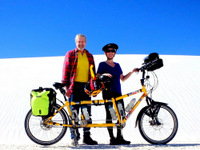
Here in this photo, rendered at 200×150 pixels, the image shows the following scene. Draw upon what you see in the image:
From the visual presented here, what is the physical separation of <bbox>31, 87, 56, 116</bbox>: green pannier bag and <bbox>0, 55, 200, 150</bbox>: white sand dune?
23.2 inches

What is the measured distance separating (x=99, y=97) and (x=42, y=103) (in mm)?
5963

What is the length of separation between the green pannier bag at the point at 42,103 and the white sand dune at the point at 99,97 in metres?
0.59

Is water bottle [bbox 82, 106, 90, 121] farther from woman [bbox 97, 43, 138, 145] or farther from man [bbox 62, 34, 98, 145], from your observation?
woman [bbox 97, 43, 138, 145]

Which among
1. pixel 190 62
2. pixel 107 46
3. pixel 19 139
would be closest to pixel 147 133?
pixel 107 46

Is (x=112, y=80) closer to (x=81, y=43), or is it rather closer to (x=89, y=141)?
(x=81, y=43)

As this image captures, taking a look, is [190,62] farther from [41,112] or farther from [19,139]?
[41,112]

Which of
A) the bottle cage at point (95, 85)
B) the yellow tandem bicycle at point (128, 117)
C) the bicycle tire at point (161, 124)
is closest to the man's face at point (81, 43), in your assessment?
the bottle cage at point (95, 85)

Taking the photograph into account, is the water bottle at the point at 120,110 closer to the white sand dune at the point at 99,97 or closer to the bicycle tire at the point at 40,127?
the white sand dune at the point at 99,97

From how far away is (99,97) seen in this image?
10234mm

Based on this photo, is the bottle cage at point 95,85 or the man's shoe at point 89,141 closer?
the bottle cage at point 95,85

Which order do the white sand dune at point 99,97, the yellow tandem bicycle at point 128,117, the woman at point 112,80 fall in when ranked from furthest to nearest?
the white sand dune at point 99,97 < the woman at point 112,80 < the yellow tandem bicycle at point 128,117

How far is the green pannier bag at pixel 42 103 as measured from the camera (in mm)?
4336

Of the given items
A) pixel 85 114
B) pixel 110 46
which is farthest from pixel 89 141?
pixel 110 46

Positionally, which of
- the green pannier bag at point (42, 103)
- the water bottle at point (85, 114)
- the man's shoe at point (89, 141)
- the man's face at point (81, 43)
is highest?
the man's face at point (81, 43)
